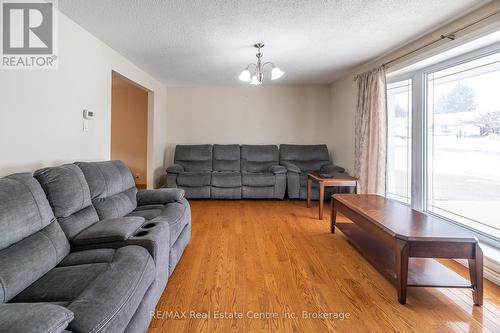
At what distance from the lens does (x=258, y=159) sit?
513cm

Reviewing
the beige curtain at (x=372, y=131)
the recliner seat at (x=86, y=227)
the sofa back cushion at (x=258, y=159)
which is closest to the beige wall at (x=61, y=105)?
the recliner seat at (x=86, y=227)

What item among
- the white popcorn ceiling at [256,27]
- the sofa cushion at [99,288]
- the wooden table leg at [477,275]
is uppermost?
the white popcorn ceiling at [256,27]

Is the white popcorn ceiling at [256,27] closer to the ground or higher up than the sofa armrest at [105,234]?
higher up

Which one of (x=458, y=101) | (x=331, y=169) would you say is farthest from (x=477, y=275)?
(x=331, y=169)

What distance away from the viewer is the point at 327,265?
222 centimetres

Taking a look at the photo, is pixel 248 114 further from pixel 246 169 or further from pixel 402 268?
pixel 402 268

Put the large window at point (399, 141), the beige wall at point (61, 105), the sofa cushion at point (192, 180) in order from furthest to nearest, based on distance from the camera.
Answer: the sofa cushion at point (192, 180) < the large window at point (399, 141) < the beige wall at point (61, 105)

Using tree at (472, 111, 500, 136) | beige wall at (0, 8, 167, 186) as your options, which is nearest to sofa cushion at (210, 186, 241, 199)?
beige wall at (0, 8, 167, 186)

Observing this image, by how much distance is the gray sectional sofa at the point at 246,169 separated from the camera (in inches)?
182

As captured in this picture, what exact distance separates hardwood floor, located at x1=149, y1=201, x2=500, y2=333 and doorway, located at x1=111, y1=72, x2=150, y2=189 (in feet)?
11.1

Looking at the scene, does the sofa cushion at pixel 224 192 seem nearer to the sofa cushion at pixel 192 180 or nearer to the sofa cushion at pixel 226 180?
the sofa cushion at pixel 226 180

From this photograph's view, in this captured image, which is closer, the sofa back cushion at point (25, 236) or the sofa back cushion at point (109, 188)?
the sofa back cushion at point (25, 236)

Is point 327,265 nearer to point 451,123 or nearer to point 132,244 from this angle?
point 132,244

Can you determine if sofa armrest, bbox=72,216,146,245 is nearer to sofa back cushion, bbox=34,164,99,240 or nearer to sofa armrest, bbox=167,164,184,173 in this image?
sofa back cushion, bbox=34,164,99,240
